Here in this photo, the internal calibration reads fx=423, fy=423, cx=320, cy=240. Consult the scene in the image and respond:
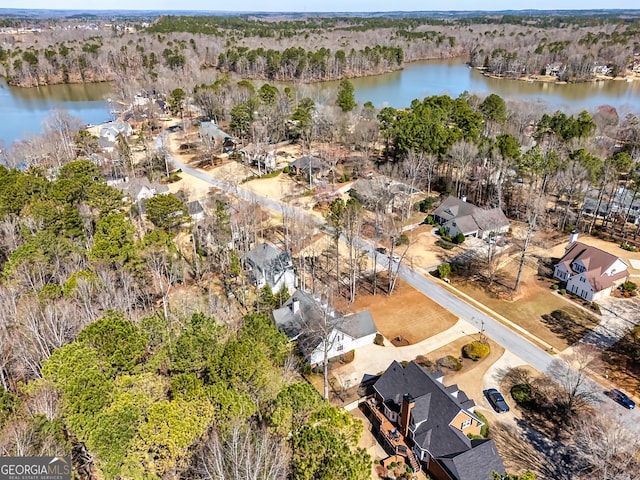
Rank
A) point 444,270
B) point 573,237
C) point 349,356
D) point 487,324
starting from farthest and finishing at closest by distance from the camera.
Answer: point 573,237, point 444,270, point 487,324, point 349,356

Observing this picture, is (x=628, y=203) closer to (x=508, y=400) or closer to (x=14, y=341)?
(x=508, y=400)

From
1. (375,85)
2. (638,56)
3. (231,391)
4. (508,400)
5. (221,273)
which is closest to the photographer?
(231,391)

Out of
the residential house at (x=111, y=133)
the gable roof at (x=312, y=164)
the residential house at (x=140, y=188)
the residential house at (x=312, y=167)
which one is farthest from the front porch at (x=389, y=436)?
the residential house at (x=111, y=133)

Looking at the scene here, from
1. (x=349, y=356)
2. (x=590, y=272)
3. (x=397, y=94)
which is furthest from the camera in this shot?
(x=397, y=94)

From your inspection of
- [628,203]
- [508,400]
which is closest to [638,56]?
[628,203]

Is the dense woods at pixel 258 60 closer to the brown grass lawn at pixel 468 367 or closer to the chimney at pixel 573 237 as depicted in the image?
the chimney at pixel 573 237

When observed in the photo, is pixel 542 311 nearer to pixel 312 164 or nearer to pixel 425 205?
pixel 425 205

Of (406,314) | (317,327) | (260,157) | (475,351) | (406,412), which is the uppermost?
(260,157)

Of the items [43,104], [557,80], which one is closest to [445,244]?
→ [43,104]
